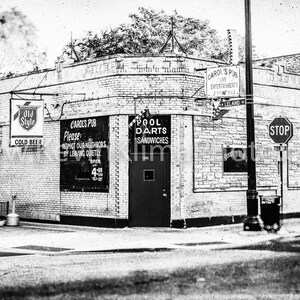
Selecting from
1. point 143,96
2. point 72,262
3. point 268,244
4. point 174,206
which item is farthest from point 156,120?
point 72,262

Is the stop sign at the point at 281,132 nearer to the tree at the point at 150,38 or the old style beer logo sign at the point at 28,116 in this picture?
the old style beer logo sign at the point at 28,116

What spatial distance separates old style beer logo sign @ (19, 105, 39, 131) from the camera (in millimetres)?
20406

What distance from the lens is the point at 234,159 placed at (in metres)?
21.0

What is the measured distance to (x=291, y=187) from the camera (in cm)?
2278

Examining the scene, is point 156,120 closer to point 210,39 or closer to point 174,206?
point 174,206

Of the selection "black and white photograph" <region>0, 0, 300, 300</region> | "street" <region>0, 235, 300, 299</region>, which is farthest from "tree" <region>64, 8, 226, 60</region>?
"street" <region>0, 235, 300, 299</region>

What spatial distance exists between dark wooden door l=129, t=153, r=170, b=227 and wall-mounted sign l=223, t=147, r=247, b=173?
2.34 m

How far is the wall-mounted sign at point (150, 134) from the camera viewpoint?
64.1 feet

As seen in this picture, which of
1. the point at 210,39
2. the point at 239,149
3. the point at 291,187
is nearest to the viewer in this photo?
the point at 239,149

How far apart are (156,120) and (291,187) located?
6.45 meters

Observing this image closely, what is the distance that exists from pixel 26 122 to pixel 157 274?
36.9ft

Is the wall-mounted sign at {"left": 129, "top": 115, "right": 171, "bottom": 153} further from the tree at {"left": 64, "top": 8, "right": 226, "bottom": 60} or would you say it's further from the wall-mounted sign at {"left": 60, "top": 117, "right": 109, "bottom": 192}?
the tree at {"left": 64, "top": 8, "right": 226, "bottom": 60}

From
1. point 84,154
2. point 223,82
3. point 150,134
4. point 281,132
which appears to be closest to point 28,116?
point 84,154

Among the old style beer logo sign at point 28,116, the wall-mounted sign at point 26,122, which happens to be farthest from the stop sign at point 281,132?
the old style beer logo sign at point 28,116
